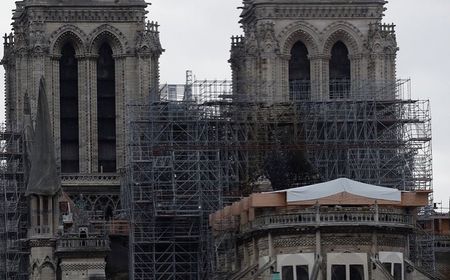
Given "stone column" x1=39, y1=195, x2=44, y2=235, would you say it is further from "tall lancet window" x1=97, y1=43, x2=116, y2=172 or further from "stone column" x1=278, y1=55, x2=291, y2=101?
"stone column" x1=278, y1=55, x2=291, y2=101

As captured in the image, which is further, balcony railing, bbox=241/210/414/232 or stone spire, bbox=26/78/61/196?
stone spire, bbox=26/78/61/196

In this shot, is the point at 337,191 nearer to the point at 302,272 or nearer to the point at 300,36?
the point at 302,272

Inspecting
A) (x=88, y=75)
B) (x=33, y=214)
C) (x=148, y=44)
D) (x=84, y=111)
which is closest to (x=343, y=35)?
(x=148, y=44)

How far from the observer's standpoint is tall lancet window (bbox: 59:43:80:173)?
158625 millimetres

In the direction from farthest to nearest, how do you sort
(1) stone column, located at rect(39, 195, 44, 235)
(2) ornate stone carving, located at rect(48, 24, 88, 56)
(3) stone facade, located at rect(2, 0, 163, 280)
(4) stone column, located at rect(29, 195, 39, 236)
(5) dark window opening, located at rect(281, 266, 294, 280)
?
(2) ornate stone carving, located at rect(48, 24, 88, 56) < (3) stone facade, located at rect(2, 0, 163, 280) < (4) stone column, located at rect(29, 195, 39, 236) < (1) stone column, located at rect(39, 195, 44, 235) < (5) dark window opening, located at rect(281, 266, 294, 280)

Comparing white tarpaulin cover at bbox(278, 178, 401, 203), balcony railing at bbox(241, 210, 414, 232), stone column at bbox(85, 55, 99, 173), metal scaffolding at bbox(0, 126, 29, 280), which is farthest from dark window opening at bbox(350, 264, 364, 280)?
stone column at bbox(85, 55, 99, 173)

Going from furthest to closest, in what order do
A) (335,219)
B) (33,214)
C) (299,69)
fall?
(299,69), (33,214), (335,219)

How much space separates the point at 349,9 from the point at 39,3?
16.6 m

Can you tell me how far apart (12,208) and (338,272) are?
37135 mm

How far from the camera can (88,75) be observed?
520ft

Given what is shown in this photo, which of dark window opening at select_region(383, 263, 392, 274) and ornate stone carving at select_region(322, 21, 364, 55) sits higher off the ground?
ornate stone carving at select_region(322, 21, 364, 55)

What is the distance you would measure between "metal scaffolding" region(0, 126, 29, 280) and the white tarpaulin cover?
2735 centimetres

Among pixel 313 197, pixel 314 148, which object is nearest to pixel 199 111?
pixel 314 148

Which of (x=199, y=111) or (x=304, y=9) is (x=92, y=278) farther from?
(x=304, y=9)
